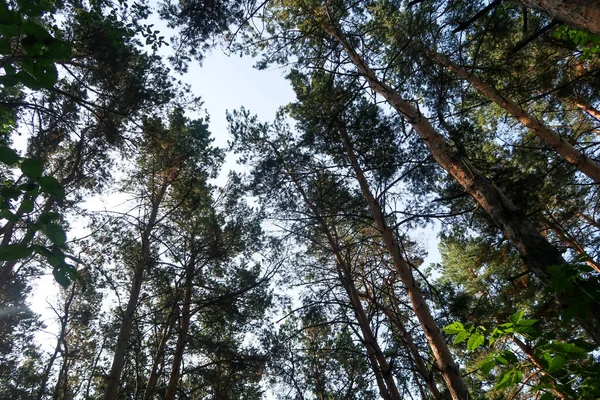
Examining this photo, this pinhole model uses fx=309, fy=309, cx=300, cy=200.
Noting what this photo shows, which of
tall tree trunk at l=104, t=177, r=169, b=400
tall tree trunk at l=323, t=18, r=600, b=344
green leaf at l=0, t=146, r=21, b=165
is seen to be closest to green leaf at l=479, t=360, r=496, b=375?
tall tree trunk at l=323, t=18, r=600, b=344

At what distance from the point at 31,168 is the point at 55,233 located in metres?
0.24

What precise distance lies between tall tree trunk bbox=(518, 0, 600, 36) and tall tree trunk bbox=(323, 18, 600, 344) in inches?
59.9

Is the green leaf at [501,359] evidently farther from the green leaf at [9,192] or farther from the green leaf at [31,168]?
the green leaf at [9,192]

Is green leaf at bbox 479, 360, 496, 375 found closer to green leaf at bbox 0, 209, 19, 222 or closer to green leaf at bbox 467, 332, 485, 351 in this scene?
green leaf at bbox 467, 332, 485, 351

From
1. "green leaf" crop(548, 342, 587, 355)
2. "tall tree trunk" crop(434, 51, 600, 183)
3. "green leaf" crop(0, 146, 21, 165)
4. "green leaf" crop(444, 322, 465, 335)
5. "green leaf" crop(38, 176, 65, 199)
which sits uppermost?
"tall tree trunk" crop(434, 51, 600, 183)

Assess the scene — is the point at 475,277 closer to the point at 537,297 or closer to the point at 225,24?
the point at 537,297

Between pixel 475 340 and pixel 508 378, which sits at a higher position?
pixel 475 340

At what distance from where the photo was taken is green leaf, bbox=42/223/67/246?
1091 millimetres

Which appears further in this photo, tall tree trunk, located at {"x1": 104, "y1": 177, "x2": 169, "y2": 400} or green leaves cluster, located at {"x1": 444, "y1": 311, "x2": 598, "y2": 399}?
tall tree trunk, located at {"x1": 104, "y1": 177, "x2": 169, "y2": 400}

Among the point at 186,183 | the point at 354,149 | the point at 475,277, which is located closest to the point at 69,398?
the point at 186,183

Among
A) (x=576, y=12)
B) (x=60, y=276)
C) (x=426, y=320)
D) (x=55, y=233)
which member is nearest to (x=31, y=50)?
(x=55, y=233)

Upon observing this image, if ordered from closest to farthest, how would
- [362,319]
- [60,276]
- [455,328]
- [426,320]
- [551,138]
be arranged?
[60,276], [455,328], [426,320], [551,138], [362,319]

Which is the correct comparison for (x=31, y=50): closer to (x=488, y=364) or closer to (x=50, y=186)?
(x=50, y=186)

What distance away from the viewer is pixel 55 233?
111cm
